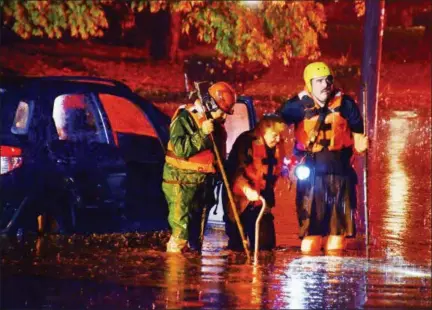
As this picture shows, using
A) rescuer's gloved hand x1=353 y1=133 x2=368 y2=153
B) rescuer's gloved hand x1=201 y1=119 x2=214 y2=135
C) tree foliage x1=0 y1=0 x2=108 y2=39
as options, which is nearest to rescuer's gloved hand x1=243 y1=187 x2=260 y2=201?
rescuer's gloved hand x1=201 y1=119 x2=214 y2=135

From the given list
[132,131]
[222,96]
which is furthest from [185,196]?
[132,131]

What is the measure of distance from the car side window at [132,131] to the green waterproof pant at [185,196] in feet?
4.93

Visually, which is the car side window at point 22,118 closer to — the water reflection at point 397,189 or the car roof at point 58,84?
the car roof at point 58,84

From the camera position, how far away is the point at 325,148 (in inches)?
426

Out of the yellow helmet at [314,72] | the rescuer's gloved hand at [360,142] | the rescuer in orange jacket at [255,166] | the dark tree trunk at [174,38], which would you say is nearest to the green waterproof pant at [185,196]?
the rescuer in orange jacket at [255,166]

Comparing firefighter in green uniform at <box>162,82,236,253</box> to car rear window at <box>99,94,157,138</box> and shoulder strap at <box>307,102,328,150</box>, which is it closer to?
shoulder strap at <box>307,102,328,150</box>

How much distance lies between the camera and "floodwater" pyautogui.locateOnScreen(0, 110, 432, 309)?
9.17 metres

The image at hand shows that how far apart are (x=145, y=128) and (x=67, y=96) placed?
1578mm

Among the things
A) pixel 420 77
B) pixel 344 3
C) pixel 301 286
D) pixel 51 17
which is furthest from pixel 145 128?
pixel 344 3

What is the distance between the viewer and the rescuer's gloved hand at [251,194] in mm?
10562

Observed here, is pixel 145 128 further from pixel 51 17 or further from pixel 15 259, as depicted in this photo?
pixel 51 17

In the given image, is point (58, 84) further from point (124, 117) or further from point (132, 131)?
point (124, 117)

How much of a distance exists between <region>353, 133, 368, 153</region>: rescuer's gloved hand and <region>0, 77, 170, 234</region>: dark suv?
2174 millimetres

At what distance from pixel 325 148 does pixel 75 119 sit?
107 inches
